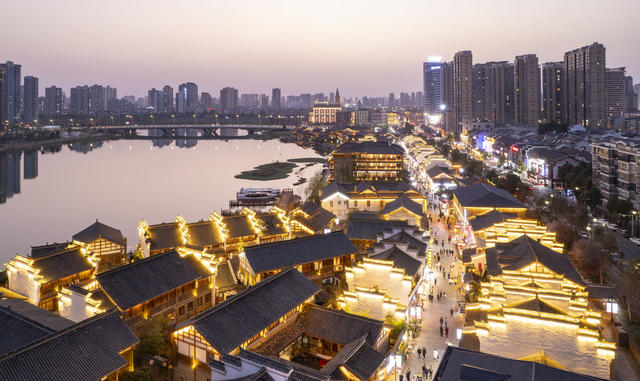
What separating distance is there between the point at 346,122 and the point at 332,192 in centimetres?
7519

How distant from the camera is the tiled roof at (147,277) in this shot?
26.0 ft

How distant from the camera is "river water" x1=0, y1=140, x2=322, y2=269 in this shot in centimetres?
1906

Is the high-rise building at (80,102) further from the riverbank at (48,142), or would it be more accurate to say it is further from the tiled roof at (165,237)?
the tiled roof at (165,237)

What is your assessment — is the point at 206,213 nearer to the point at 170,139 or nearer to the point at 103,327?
the point at 103,327

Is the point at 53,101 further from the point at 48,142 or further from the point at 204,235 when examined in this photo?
the point at 204,235

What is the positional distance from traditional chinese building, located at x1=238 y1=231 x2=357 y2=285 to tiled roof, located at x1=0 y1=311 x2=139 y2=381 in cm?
394

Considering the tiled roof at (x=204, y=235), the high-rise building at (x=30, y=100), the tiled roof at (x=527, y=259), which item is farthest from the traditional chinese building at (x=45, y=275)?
the high-rise building at (x=30, y=100)

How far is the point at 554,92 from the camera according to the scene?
48.6 m

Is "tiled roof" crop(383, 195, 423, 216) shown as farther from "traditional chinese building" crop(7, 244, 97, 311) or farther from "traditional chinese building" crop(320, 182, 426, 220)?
"traditional chinese building" crop(7, 244, 97, 311)

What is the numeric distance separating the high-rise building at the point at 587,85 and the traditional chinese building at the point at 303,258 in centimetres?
3955

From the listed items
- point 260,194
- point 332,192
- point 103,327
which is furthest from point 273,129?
point 103,327

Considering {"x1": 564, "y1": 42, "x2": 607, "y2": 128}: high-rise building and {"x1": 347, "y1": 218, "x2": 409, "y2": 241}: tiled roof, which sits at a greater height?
{"x1": 564, "y1": 42, "x2": 607, "y2": 128}: high-rise building

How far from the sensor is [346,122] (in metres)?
93.2

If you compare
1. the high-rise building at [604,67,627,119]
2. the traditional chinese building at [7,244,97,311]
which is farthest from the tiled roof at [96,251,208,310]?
the high-rise building at [604,67,627,119]
